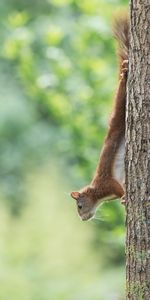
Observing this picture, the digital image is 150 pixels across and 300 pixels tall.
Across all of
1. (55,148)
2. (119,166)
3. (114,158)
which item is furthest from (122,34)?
(55,148)

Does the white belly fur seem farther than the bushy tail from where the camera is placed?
Yes

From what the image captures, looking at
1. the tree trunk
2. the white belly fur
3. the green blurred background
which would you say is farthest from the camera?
the green blurred background

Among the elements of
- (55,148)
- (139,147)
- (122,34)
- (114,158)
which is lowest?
(139,147)

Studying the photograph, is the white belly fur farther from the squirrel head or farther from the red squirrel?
the squirrel head

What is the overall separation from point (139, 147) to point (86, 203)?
1.62 meters

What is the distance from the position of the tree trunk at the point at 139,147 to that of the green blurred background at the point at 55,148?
3025 mm

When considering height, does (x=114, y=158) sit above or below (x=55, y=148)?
below

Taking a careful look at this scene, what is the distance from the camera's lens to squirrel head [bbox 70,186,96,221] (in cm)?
500

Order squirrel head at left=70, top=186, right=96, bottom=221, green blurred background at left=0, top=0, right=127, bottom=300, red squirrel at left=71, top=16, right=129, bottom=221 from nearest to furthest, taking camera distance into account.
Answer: red squirrel at left=71, top=16, right=129, bottom=221 < squirrel head at left=70, top=186, right=96, bottom=221 < green blurred background at left=0, top=0, right=127, bottom=300

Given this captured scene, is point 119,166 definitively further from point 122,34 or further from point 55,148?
point 55,148

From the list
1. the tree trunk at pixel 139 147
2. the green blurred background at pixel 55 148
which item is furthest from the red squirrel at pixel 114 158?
the green blurred background at pixel 55 148

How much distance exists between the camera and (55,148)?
1076 cm

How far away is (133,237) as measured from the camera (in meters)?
3.56

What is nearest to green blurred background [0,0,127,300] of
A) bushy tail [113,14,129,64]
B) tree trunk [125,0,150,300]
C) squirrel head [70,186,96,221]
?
squirrel head [70,186,96,221]
